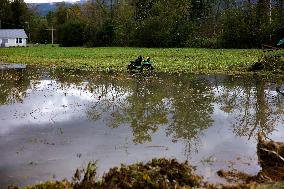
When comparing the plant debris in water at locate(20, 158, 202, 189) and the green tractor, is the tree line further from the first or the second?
the plant debris in water at locate(20, 158, 202, 189)

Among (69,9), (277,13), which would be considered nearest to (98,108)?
(277,13)

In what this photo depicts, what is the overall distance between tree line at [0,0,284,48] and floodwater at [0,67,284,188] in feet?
104

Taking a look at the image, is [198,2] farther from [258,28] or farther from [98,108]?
[98,108]

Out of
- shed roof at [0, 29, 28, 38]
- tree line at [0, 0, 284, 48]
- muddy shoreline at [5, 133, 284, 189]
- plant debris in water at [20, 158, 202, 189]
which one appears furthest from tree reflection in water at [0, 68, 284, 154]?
shed roof at [0, 29, 28, 38]

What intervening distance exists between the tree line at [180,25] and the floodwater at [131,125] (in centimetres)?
3173

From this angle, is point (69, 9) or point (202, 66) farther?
point (69, 9)

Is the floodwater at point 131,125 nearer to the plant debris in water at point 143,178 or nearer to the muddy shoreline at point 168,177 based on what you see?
the muddy shoreline at point 168,177

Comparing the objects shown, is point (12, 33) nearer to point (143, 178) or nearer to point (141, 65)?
point (141, 65)

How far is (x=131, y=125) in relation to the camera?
11.6 meters

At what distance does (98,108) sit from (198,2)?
6344 centimetres

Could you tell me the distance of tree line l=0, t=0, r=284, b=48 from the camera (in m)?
52.9

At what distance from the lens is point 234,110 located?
13773 millimetres

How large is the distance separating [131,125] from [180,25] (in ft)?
173

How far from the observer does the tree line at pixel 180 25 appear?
5294 centimetres
